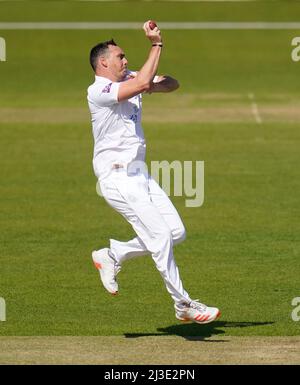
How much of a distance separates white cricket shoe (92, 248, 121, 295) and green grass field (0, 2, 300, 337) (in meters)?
0.53

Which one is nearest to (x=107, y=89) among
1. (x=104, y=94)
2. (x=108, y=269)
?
(x=104, y=94)

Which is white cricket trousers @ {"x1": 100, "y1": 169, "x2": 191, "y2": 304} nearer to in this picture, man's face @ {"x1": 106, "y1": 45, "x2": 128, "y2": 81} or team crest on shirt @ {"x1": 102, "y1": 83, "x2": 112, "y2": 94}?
team crest on shirt @ {"x1": 102, "y1": 83, "x2": 112, "y2": 94}

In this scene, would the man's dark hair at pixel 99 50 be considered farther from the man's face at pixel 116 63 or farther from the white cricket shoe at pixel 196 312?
the white cricket shoe at pixel 196 312

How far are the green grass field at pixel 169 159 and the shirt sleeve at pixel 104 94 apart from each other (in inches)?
101

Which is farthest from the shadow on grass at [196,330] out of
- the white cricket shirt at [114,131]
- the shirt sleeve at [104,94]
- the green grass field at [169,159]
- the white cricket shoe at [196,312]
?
the shirt sleeve at [104,94]

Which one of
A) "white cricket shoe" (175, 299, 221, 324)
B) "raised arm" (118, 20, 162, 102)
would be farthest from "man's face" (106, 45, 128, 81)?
"white cricket shoe" (175, 299, 221, 324)

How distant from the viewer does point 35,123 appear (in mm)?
30906

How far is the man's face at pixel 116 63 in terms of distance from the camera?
11383mm

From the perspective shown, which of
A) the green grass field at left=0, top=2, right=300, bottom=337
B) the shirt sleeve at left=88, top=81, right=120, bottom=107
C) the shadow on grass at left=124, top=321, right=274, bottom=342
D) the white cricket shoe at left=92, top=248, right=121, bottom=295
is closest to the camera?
the shirt sleeve at left=88, top=81, right=120, bottom=107

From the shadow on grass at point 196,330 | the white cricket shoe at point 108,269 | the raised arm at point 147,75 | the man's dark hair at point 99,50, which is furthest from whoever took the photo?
the white cricket shoe at point 108,269

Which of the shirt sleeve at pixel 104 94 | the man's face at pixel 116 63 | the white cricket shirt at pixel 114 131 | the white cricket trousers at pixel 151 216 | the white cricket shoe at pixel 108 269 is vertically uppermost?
the man's face at pixel 116 63

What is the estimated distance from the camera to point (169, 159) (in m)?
25.2

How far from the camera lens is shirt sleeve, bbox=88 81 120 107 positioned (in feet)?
36.6

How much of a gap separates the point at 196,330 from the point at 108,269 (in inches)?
48.3
